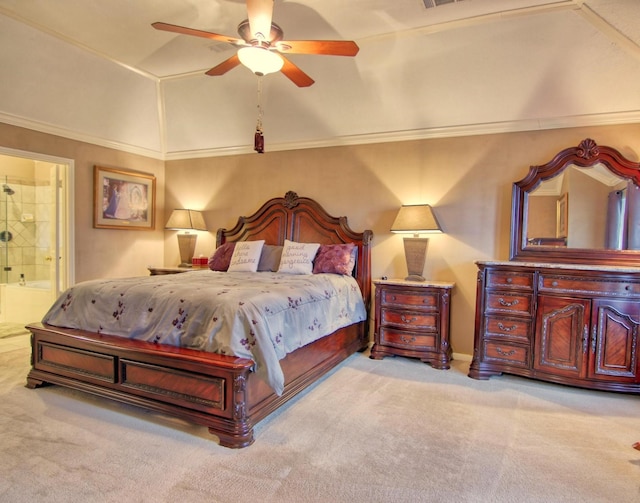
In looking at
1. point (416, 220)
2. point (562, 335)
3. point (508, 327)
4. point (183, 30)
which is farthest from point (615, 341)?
point (183, 30)

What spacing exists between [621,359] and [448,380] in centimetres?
134

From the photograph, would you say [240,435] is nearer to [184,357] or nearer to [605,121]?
[184,357]

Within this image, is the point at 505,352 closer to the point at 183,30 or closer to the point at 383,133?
the point at 383,133

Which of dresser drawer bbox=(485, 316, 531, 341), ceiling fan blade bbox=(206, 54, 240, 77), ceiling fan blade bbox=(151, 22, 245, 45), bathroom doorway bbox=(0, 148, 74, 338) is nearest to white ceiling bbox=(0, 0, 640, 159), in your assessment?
ceiling fan blade bbox=(206, 54, 240, 77)

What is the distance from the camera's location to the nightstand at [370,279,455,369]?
12.7ft

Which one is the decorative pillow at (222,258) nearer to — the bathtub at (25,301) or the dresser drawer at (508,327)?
the bathtub at (25,301)

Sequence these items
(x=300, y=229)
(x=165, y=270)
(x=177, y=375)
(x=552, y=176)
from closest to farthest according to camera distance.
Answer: (x=177, y=375)
(x=552, y=176)
(x=300, y=229)
(x=165, y=270)

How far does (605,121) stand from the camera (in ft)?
12.0

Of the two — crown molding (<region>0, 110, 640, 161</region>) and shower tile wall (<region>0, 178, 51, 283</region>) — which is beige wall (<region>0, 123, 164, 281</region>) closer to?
crown molding (<region>0, 110, 640, 161</region>)

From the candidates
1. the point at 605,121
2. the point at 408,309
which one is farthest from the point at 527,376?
the point at 605,121

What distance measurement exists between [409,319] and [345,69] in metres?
2.64

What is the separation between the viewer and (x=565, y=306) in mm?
3291

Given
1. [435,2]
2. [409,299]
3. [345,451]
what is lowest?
[345,451]

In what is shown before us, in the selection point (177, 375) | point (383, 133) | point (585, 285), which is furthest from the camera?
point (383, 133)
